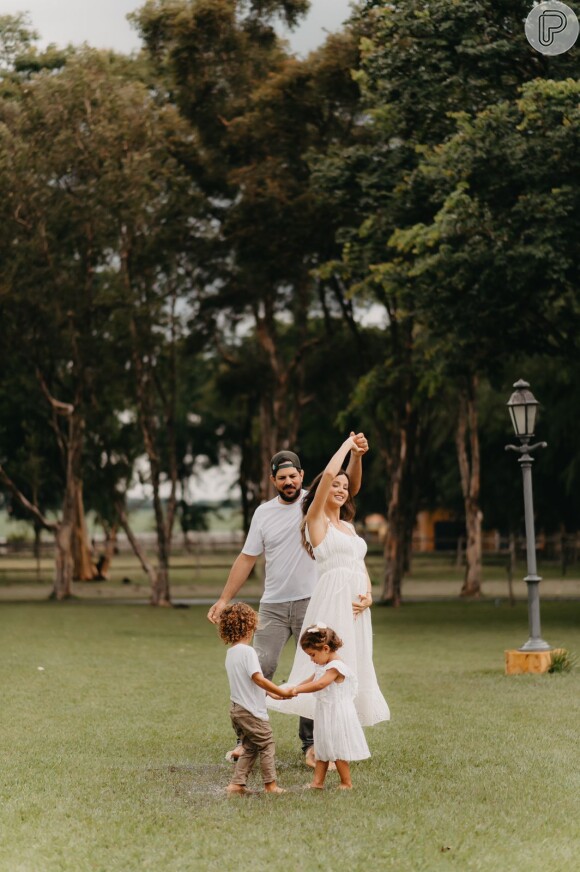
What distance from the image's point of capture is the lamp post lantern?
15.6 m

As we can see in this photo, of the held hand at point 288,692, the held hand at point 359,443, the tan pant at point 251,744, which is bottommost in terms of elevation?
the tan pant at point 251,744

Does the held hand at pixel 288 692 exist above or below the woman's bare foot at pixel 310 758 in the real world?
above

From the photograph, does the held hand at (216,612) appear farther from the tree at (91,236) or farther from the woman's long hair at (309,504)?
the tree at (91,236)

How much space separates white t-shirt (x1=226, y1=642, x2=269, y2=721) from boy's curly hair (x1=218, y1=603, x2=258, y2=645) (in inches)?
2.6

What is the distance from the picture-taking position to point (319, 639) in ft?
26.3

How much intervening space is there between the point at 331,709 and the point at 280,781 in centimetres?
75

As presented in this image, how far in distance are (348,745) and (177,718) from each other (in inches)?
160

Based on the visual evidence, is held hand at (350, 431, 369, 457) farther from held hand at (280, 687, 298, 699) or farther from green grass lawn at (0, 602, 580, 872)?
green grass lawn at (0, 602, 580, 872)

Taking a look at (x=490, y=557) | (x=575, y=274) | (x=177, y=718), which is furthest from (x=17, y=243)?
(x=490, y=557)

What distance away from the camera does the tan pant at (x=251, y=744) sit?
791 cm

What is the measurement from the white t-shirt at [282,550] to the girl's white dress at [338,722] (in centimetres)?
114

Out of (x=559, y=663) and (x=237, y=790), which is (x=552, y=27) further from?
(x=237, y=790)

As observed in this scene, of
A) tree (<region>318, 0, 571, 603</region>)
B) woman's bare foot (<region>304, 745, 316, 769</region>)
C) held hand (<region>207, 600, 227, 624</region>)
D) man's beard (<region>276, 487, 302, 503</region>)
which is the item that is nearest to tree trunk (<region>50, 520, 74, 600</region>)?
tree (<region>318, 0, 571, 603</region>)

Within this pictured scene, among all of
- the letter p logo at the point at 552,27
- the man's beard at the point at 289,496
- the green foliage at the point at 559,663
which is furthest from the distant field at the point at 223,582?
the man's beard at the point at 289,496
